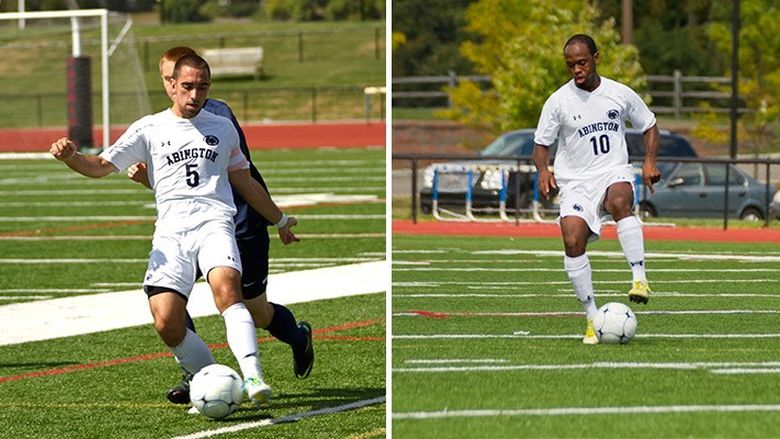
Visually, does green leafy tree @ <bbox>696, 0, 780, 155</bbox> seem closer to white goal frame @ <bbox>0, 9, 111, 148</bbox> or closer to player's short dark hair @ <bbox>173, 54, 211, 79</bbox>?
white goal frame @ <bbox>0, 9, 111, 148</bbox>

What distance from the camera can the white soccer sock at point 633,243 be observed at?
25.9 feet

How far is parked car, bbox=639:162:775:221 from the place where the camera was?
17.7 metres

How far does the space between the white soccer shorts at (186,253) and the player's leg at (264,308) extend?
698 mm

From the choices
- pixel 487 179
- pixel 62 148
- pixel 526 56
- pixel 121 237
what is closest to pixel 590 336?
pixel 62 148

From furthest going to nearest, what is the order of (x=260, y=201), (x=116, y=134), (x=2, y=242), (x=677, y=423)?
(x=116, y=134) < (x=2, y=242) < (x=260, y=201) < (x=677, y=423)

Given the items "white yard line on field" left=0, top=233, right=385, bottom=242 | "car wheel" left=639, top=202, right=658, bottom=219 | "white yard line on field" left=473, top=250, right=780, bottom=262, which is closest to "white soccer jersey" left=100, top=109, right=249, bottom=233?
"white yard line on field" left=473, top=250, right=780, bottom=262

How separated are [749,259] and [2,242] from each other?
700 cm

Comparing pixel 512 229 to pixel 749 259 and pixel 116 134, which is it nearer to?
pixel 749 259

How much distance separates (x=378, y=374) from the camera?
7.11 m

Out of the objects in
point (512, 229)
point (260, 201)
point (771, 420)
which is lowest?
point (512, 229)

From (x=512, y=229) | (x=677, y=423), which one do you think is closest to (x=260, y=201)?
(x=677, y=423)

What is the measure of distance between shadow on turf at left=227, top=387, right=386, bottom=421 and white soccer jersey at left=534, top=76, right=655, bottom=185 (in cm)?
176

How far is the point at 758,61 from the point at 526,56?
513 cm

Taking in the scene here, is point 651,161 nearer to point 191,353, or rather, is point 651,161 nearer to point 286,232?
point 286,232
